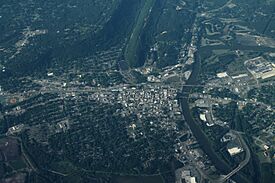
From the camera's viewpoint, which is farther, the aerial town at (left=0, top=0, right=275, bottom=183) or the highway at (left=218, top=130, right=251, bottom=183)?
the aerial town at (left=0, top=0, right=275, bottom=183)

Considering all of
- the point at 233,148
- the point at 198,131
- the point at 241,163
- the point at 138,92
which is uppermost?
the point at 138,92

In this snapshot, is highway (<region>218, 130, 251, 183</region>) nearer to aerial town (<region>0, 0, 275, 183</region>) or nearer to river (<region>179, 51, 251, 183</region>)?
aerial town (<region>0, 0, 275, 183</region>)

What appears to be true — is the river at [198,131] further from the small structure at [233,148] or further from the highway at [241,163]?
the small structure at [233,148]

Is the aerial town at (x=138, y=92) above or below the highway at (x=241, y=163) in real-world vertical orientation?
above

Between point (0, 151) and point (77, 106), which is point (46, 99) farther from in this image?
point (0, 151)

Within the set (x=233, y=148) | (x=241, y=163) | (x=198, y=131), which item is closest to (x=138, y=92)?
(x=198, y=131)

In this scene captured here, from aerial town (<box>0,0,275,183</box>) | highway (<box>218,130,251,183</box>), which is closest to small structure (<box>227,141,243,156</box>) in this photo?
aerial town (<box>0,0,275,183</box>)

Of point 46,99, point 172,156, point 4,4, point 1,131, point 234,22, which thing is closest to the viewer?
point 172,156

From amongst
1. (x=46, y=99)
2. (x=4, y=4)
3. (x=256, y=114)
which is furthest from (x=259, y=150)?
(x=4, y=4)

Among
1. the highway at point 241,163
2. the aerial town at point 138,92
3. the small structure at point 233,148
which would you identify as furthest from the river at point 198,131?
the small structure at point 233,148

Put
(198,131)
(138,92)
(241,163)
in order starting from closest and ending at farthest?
1. (241,163)
2. (198,131)
3. (138,92)

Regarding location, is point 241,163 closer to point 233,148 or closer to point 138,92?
point 233,148
